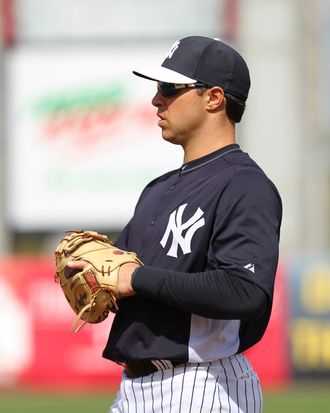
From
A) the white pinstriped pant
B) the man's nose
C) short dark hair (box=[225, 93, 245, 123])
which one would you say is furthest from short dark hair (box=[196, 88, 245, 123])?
the white pinstriped pant

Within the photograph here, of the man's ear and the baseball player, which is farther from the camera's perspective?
the man's ear

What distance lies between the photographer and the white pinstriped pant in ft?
11.2

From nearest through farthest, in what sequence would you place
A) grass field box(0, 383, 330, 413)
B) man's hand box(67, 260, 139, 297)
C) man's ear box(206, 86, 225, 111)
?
man's hand box(67, 260, 139, 297), man's ear box(206, 86, 225, 111), grass field box(0, 383, 330, 413)

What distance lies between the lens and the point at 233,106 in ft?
11.6

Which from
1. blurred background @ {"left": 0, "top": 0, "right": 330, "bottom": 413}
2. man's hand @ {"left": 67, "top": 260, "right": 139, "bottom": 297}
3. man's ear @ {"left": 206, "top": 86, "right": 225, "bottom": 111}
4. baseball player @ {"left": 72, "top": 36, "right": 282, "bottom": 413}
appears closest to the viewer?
baseball player @ {"left": 72, "top": 36, "right": 282, "bottom": 413}

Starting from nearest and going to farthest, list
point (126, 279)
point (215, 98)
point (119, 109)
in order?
point (126, 279) → point (215, 98) → point (119, 109)

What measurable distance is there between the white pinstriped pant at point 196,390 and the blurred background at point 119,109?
11.9 m

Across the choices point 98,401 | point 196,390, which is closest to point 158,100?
point 196,390

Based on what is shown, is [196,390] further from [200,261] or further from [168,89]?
[168,89]

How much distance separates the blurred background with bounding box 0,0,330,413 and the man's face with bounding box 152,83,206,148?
38.7 feet

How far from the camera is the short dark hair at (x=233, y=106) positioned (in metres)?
3.50

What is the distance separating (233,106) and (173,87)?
0.19 m

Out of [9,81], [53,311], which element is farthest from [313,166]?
[53,311]

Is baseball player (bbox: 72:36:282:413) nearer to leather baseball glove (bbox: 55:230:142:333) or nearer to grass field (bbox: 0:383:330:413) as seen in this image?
leather baseball glove (bbox: 55:230:142:333)
